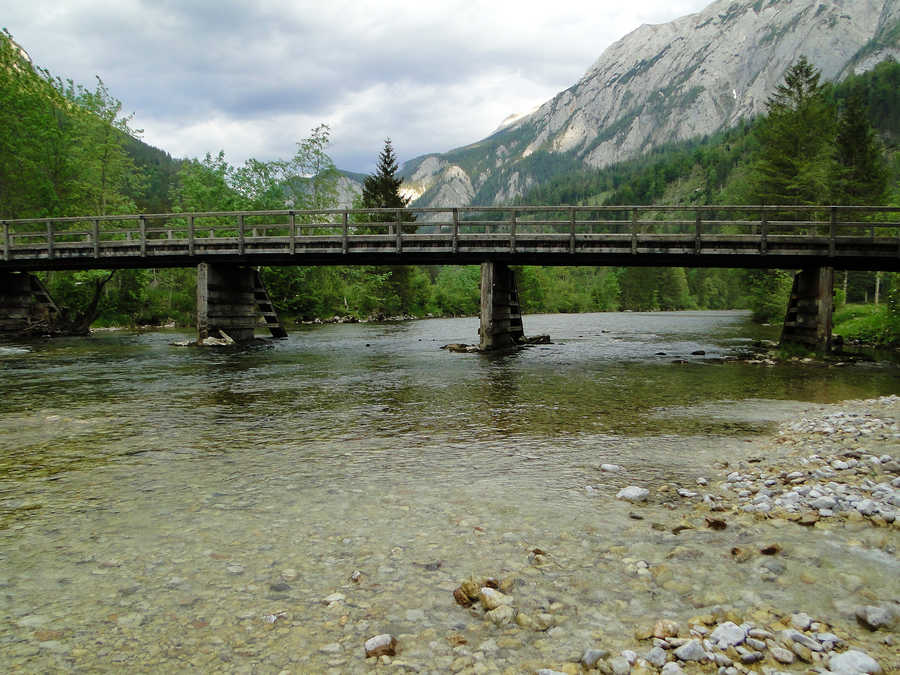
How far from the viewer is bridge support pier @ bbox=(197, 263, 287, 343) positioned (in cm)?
2802

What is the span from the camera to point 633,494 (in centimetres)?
611

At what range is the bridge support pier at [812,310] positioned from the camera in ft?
73.4

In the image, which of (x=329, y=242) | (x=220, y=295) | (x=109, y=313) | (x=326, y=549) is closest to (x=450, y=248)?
(x=329, y=242)

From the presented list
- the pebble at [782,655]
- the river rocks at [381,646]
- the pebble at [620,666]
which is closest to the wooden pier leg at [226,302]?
the river rocks at [381,646]

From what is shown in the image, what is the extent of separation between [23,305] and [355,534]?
Result: 3868 centimetres

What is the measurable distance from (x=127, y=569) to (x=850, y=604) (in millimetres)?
5464

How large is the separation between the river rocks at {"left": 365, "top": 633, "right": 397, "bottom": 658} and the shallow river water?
A: 6cm

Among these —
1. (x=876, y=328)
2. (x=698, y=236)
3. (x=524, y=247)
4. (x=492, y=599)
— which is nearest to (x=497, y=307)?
(x=524, y=247)

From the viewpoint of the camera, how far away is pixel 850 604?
375 cm

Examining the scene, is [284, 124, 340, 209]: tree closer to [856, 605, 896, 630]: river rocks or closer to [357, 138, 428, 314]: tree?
[357, 138, 428, 314]: tree

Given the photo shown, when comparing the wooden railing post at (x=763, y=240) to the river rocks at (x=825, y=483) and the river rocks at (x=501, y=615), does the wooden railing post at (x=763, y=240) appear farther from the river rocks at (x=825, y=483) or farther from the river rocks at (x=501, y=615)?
the river rocks at (x=501, y=615)

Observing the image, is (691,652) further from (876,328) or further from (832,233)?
(876,328)

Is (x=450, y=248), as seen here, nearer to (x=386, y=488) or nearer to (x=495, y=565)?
(x=386, y=488)

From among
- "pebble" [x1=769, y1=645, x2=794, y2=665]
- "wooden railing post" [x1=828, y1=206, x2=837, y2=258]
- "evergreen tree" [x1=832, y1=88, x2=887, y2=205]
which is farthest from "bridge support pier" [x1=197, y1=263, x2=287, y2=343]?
"evergreen tree" [x1=832, y1=88, x2=887, y2=205]
